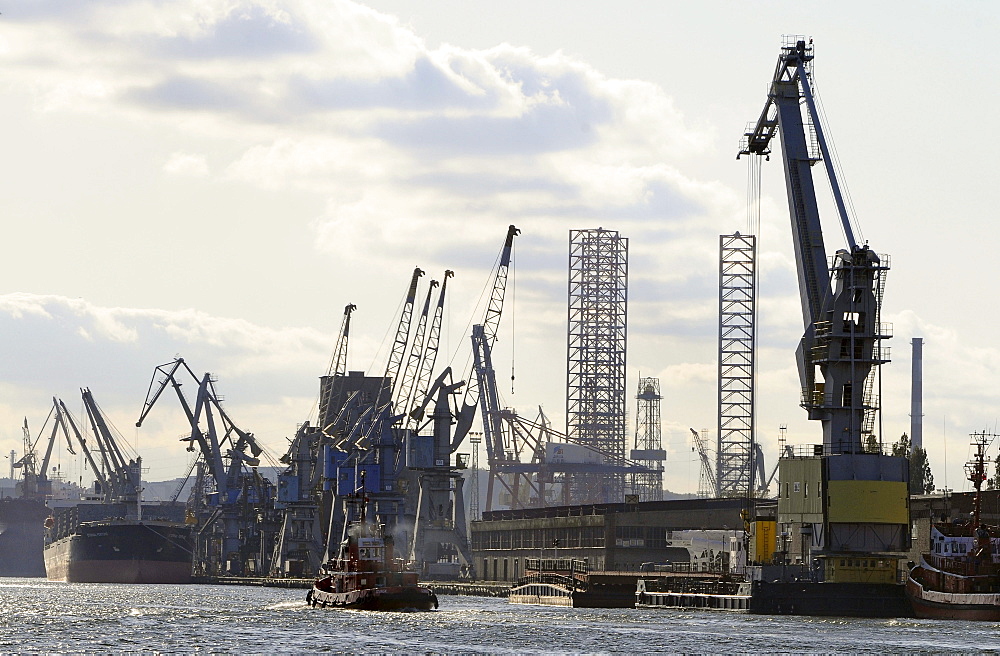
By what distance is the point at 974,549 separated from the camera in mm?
112125

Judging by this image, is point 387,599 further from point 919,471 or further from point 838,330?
point 919,471

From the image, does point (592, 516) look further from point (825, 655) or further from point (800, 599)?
point (825, 655)

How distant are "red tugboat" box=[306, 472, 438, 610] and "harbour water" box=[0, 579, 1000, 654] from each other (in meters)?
1.24

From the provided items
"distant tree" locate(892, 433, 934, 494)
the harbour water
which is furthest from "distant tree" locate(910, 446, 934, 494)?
the harbour water

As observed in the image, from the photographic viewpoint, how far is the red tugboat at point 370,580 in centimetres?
12075

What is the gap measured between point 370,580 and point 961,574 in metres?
40.3

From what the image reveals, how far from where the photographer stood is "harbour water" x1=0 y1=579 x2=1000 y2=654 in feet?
301

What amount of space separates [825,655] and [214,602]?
8761cm

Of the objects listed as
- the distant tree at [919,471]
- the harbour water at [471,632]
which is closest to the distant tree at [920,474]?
the distant tree at [919,471]

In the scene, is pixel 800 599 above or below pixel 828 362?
below

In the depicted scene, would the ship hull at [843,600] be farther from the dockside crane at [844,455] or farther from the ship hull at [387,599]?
the ship hull at [387,599]

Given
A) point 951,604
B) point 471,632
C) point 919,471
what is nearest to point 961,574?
point 951,604

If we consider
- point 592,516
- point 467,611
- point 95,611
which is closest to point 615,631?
point 467,611

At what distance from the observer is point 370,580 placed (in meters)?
122
